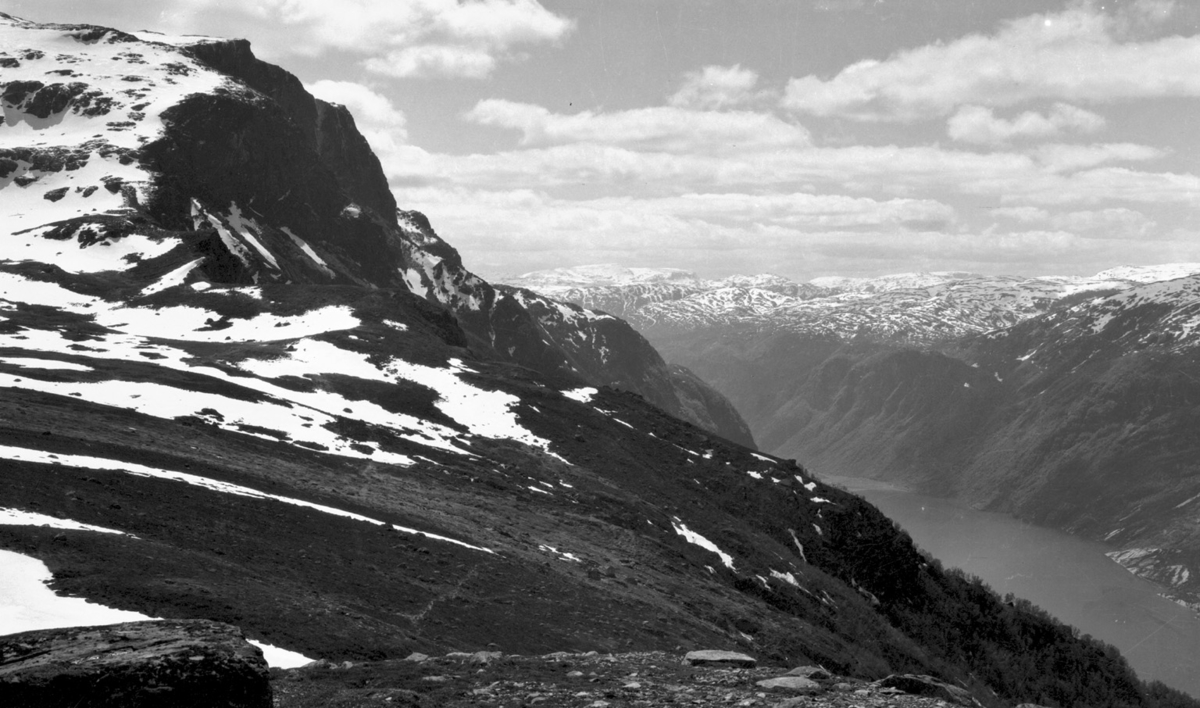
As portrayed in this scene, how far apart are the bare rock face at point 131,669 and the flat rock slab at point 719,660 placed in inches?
514

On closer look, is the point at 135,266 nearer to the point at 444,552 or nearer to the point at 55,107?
the point at 55,107

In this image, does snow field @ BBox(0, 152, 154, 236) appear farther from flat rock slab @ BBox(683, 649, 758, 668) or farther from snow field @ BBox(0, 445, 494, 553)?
flat rock slab @ BBox(683, 649, 758, 668)

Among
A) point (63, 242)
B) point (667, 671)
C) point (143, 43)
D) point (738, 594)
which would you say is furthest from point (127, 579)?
point (143, 43)

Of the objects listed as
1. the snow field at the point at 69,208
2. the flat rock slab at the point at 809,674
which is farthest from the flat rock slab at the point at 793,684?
the snow field at the point at 69,208

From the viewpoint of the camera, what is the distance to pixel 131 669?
39.8 ft

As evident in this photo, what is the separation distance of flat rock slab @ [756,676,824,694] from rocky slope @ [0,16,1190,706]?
1041 centimetres

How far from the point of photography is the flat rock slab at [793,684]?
19125 millimetres

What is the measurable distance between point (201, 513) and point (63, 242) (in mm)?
98752

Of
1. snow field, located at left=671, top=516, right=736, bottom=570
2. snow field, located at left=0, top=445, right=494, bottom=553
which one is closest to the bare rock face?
snow field, located at left=0, top=445, right=494, bottom=553

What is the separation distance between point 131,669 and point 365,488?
35283mm

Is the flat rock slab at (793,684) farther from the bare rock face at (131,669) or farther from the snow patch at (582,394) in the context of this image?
the snow patch at (582,394)

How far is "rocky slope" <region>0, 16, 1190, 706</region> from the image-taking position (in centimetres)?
2939

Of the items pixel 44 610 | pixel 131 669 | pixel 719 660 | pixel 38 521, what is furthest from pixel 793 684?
pixel 38 521

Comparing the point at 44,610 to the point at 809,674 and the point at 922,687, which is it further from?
the point at 922,687
